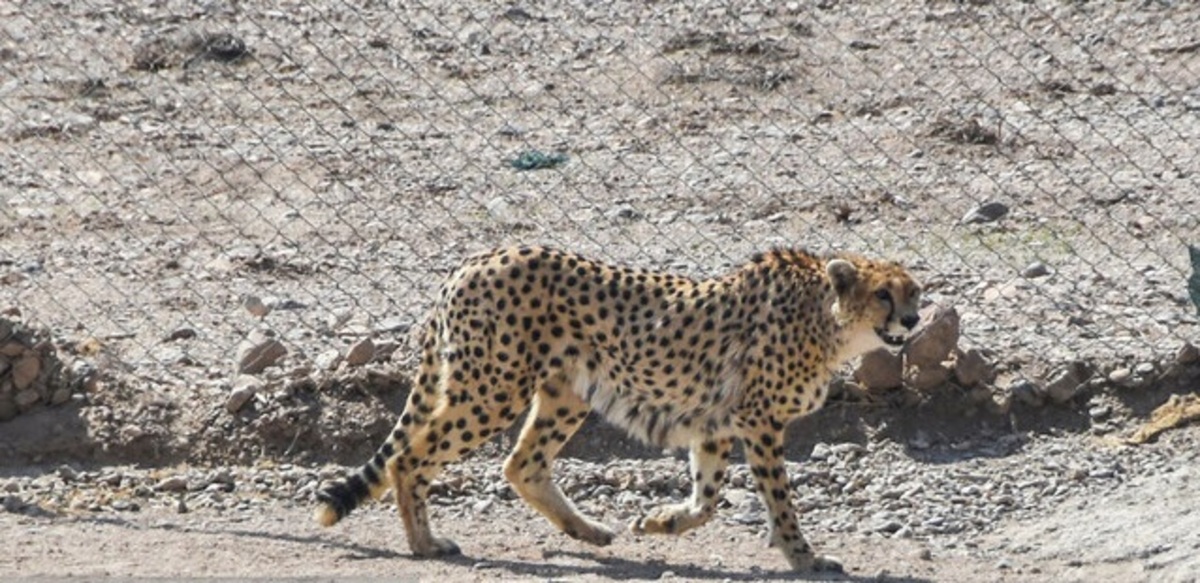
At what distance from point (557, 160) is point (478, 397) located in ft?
13.1

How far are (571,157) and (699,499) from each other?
13.5 ft

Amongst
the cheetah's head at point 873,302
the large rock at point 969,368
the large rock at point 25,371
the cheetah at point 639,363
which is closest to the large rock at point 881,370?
the large rock at point 969,368

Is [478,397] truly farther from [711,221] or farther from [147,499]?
[711,221]

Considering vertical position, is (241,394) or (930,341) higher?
(930,341)

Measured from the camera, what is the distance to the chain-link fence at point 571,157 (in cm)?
941

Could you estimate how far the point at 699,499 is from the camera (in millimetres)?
7398

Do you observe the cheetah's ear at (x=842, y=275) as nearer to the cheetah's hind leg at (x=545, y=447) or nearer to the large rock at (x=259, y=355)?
the cheetah's hind leg at (x=545, y=447)

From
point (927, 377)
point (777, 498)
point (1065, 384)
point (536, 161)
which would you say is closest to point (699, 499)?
point (777, 498)

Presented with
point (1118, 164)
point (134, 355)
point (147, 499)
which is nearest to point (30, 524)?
point (147, 499)

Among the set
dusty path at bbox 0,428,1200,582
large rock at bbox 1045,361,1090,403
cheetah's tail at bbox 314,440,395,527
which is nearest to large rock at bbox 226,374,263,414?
dusty path at bbox 0,428,1200,582

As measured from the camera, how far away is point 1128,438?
322 inches

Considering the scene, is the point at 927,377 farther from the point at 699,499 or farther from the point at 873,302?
the point at 699,499

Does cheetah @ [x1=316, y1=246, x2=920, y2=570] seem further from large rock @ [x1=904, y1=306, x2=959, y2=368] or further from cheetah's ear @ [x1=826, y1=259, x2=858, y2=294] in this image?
large rock @ [x1=904, y1=306, x2=959, y2=368]

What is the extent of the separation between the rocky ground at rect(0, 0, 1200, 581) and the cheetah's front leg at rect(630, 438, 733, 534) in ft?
0.35
